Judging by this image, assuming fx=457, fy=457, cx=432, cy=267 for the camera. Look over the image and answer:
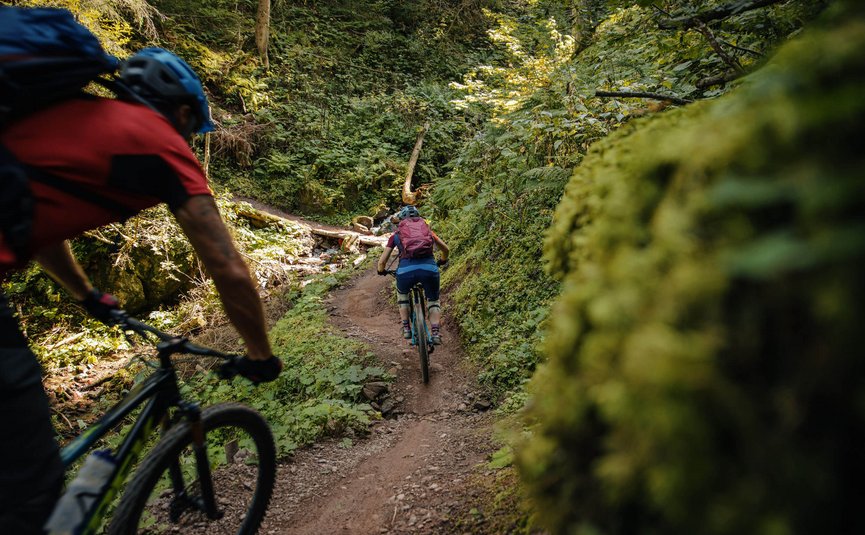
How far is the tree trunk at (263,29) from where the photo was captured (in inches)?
744

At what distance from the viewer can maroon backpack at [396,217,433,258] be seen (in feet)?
21.1

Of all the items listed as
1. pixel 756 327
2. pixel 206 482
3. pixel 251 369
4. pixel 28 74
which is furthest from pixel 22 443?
pixel 756 327

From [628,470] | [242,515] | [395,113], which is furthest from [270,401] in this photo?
[395,113]

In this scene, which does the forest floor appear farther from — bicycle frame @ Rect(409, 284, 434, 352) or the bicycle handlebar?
the bicycle handlebar

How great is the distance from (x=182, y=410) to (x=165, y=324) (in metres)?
8.48

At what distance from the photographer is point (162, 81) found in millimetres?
2176

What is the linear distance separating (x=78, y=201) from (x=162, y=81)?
0.71 metres

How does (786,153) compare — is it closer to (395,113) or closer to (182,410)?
(182,410)

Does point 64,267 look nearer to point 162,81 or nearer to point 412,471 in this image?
point 162,81

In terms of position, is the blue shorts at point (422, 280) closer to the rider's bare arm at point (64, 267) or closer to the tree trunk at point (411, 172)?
the rider's bare arm at point (64, 267)

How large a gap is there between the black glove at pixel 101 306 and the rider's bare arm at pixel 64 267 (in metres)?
0.05

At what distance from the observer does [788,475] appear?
0.63 m

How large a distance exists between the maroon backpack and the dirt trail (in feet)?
5.26

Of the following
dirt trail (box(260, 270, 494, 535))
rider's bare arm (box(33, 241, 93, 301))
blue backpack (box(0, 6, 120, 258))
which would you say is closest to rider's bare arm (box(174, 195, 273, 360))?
blue backpack (box(0, 6, 120, 258))
